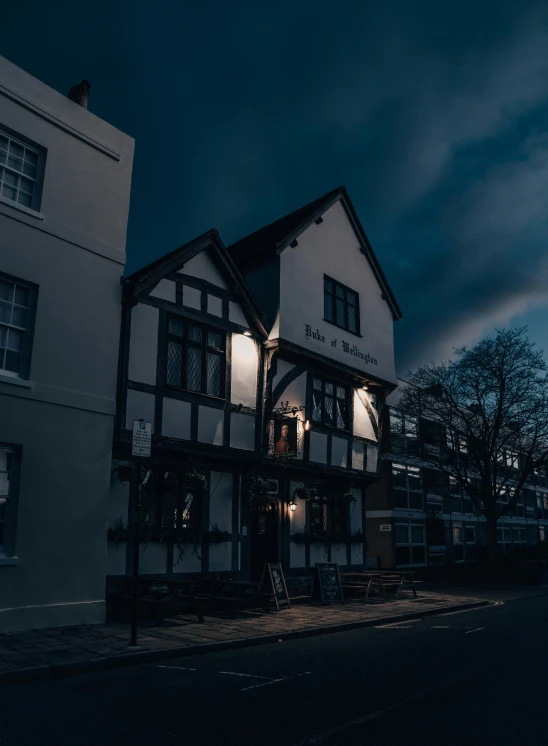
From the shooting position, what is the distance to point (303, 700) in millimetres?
6148

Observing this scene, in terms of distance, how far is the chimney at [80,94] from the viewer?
13805 millimetres

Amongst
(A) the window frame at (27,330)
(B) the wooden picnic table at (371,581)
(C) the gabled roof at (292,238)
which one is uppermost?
(C) the gabled roof at (292,238)

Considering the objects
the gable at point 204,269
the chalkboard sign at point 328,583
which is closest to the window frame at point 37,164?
the gable at point 204,269

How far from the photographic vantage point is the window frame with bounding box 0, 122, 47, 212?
456 inches

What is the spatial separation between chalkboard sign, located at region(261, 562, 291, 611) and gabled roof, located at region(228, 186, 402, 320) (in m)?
8.54

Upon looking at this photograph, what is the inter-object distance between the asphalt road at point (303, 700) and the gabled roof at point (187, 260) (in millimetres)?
7767

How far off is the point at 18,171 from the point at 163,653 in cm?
909

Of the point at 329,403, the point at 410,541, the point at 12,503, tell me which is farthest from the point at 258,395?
the point at 410,541

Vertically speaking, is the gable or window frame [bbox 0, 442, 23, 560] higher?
the gable

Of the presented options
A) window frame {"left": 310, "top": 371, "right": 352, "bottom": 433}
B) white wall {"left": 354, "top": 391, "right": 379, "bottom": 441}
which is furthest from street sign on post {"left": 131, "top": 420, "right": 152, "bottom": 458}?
white wall {"left": 354, "top": 391, "right": 379, "bottom": 441}

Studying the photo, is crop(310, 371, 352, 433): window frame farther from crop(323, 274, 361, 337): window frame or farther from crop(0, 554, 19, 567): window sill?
crop(0, 554, 19, 567): window sill

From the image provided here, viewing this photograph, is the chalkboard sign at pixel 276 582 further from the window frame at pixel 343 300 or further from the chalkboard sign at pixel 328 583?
the window frame at pixel 343 300

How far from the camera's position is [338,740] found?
16.1ft

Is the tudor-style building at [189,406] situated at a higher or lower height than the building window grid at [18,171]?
lower
